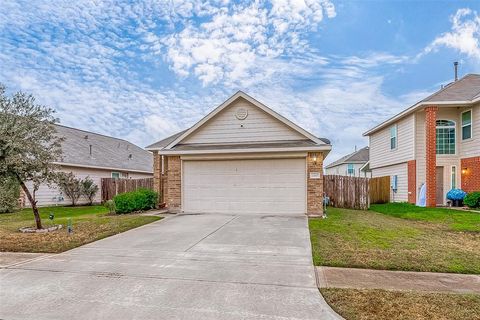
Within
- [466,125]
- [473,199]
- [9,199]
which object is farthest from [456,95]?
[9,199]

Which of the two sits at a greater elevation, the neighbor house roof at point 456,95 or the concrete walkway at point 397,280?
the neighbor house roof at point 456,95

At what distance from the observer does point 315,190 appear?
40.2 ft

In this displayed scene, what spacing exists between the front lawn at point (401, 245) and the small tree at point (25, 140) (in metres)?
8.51

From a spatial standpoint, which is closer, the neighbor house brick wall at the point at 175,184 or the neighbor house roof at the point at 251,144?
the neighbor house roof at the point at 251,144

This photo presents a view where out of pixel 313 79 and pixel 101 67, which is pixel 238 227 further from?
pixel 313 79

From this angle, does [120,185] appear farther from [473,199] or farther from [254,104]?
[473,199]

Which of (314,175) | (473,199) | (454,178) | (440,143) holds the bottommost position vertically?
(473,199)

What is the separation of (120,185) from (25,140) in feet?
37.8

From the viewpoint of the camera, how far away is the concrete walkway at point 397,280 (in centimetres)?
472

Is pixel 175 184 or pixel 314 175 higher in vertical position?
pixel 314 175

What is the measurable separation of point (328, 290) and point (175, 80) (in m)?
16.8

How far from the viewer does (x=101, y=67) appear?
15930 mm

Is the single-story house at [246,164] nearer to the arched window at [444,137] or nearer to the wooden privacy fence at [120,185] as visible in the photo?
the wooden privacy fence at [120,185]

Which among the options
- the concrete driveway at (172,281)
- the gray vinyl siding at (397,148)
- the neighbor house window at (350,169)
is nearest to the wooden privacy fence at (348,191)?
the gray vinyl siding at (397,148)
